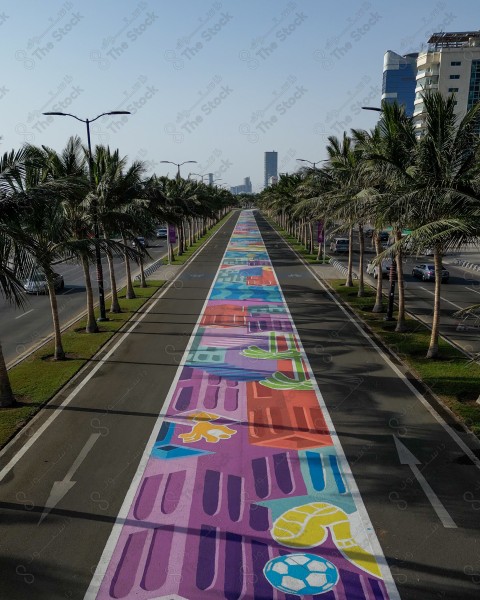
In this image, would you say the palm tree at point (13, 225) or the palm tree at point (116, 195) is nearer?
the palm tree at point (13, 225)

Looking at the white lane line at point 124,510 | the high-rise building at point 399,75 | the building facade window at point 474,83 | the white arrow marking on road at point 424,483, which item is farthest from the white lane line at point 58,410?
the high-rise building at point 399,75

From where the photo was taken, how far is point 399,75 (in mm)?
174750

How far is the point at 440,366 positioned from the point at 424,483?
24.4ft

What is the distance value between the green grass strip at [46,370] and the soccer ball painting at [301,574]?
25.6 feet

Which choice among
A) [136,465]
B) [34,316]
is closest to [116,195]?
[34,316]

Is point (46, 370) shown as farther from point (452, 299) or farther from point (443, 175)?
point (452, 299)

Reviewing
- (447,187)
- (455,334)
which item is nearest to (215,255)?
(455,334)

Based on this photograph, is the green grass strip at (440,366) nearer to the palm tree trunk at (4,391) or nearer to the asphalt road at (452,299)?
the asphalt road at (452,299)

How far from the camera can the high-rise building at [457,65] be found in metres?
91.2

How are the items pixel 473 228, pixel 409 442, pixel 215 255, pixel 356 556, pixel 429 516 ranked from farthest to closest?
pixel 215 255, pixel 473 228, pixel 409 442, pixel 429 516, pixel 356 556

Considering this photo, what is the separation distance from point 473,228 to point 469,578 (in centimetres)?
915

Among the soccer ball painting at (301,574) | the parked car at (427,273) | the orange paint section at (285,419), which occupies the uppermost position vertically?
the parked car at (427,273)

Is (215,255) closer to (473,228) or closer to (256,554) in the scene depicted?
(473,228)

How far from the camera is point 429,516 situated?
955 cm
